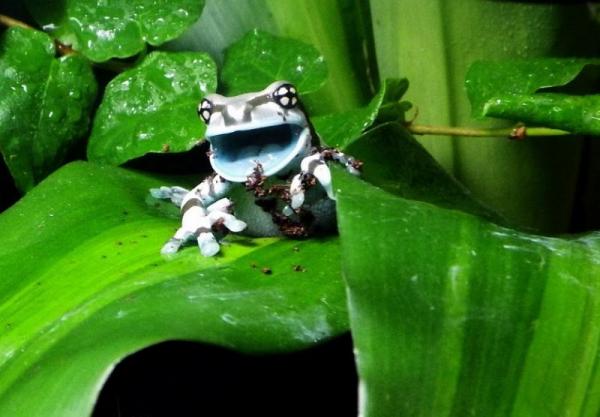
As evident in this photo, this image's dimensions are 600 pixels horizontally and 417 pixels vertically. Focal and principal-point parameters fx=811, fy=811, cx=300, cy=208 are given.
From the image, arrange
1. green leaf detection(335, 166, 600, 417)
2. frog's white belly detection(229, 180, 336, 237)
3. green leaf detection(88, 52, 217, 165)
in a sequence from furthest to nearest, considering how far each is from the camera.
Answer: green leaf detection(88, 52, 217, 165), frog's white belly detection(229, 180, 336, 237), green leaf detection(335, 166, 600, 417)

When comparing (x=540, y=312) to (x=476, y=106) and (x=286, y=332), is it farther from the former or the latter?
(x=476, y=106)

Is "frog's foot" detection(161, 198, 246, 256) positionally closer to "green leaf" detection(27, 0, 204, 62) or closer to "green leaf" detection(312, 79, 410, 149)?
"green leaf" detection(312, 79, 410, 149)

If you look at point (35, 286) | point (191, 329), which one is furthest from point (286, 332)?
point (35, 286)

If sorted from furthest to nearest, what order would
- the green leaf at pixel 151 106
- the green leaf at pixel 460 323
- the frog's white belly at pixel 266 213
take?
the green leaf at pixel 151 106 → the frog's white belly at pixel 266 213 → the green leaf at pixel 460 323

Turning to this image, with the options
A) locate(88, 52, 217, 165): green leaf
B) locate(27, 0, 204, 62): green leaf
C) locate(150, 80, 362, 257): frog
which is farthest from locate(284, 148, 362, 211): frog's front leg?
locate(27, 0, 204, 62): green leaf

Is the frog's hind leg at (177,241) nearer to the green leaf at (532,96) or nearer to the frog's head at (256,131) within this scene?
A: the frog's head at (256,131)

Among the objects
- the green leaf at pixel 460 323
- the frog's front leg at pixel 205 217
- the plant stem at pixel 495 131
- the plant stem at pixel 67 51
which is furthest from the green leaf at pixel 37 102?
the green leaf at pixel 460 323

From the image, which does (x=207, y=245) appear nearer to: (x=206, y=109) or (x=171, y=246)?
(x=171, y=246)
